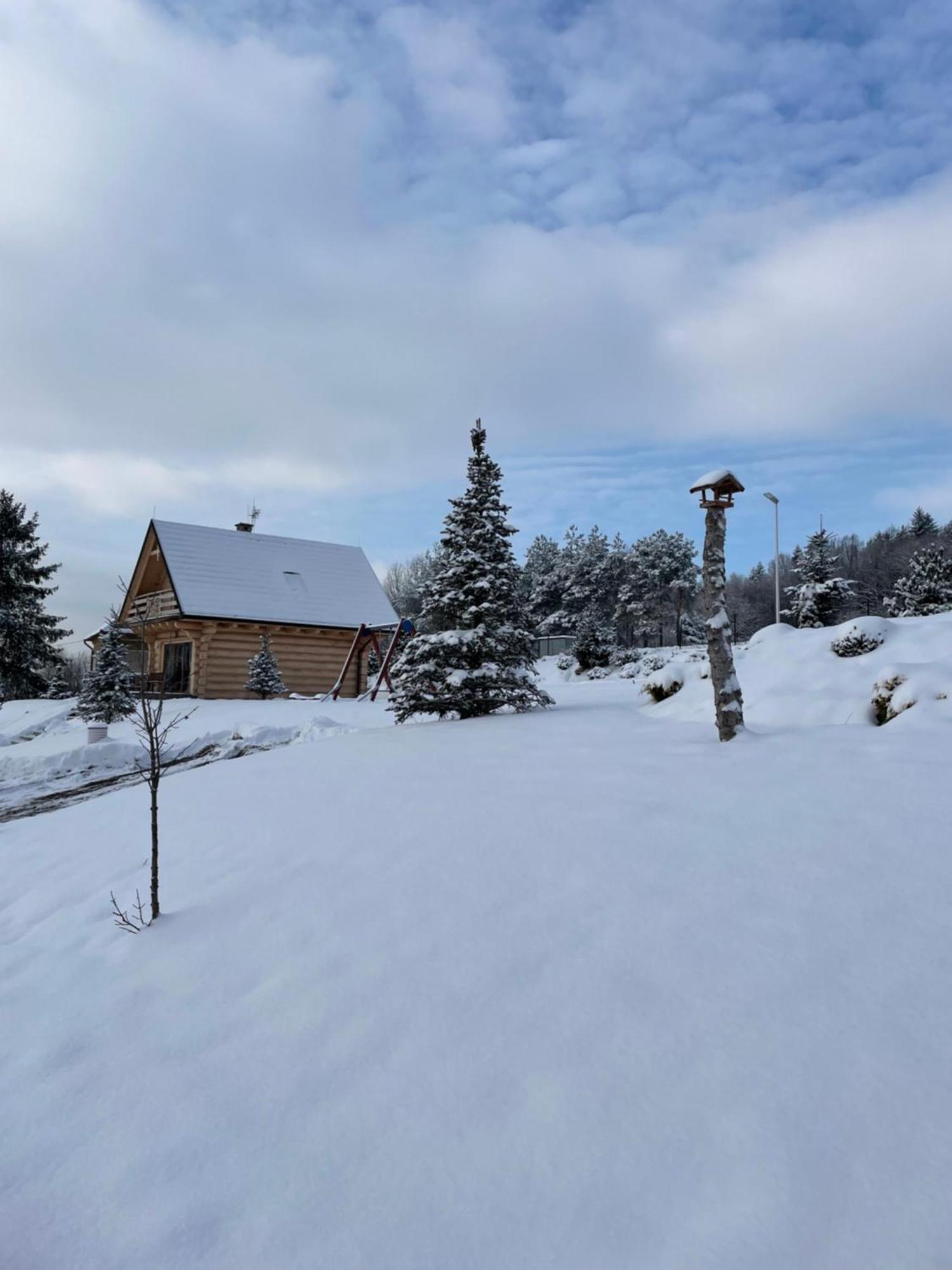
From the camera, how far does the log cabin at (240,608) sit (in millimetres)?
20625

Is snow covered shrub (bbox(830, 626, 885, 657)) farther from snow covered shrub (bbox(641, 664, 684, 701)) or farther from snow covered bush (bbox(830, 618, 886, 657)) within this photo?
snow covered shrub (bbox(641, 664, 684, 701))

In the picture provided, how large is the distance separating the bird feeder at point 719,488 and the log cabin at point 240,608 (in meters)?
15.8

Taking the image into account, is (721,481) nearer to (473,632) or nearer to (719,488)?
(719,488)

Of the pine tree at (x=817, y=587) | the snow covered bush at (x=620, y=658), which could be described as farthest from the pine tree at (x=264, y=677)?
the pine tree at (x=817, y=587)

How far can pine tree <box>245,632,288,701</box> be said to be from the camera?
19844mm

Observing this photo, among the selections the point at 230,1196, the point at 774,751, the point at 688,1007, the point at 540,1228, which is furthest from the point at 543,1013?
the point at 774,751

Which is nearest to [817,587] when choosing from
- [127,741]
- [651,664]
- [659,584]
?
[651,664]

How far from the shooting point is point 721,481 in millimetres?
7102

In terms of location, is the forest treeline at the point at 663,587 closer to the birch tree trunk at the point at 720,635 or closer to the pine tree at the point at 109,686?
the pine tree at the point at 109,686

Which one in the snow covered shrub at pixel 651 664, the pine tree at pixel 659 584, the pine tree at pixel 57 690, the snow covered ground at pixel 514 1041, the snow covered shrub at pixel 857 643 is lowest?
the snow covered ground at pixel 514 1041

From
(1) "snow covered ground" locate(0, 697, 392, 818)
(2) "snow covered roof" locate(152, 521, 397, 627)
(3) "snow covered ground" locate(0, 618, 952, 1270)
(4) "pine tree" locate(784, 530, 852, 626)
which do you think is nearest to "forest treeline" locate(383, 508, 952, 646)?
(4) "pine tree" locate(784, 530, 852, 626)

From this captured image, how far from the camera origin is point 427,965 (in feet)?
10.0

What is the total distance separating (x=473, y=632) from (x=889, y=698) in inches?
213

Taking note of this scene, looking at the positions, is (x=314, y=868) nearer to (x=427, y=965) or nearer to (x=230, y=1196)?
(x=427, y=965)
